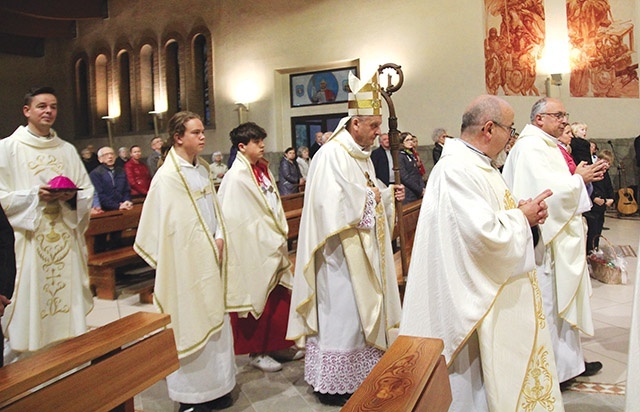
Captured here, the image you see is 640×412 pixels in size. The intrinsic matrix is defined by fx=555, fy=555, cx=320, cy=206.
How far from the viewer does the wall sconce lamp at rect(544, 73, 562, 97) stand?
1159cm

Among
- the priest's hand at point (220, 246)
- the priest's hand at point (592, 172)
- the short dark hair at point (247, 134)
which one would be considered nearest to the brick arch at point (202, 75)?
the short dark hair at point (247, 134)

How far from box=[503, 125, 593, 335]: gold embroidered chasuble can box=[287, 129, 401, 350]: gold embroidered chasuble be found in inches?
38.0

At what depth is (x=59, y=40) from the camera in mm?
17297

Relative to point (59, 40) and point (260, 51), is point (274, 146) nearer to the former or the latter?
point (260, 51)

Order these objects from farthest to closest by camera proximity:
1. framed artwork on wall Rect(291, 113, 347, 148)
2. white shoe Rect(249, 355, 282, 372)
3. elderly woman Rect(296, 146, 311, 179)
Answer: framed artwork on wall Rect(291, 113, 347, 148)
elderly woman Rect(296, 146, 311, 179)
white shoe Rect(249, 355, 282, 372)

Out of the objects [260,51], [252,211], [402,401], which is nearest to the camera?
[402,401]

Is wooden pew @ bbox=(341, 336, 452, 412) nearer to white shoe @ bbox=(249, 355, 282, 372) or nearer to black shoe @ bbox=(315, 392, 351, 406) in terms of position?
black shoe @ bbox=(315, 392, 351, 406)

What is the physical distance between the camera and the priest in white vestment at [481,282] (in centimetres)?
232

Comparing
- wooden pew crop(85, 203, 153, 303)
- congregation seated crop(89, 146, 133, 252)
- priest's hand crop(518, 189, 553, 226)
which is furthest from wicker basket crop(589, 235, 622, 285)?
congregation seated crop(89, 146, 133, 252)

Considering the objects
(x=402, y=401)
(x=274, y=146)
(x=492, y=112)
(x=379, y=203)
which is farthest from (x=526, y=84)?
(x=402, y=401)

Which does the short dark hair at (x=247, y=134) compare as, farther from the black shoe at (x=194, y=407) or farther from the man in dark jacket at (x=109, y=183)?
the man in dark jacket at (x=109, y=183)

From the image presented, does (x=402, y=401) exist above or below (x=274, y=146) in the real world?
below

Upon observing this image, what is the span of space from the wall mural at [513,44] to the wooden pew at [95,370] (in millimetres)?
10336

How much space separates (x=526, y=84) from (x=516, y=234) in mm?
10403
